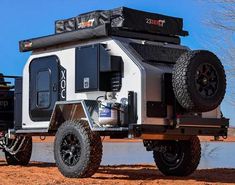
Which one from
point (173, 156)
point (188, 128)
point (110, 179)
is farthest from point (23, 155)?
point (188, 128)

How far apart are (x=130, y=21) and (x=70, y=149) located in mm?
2638

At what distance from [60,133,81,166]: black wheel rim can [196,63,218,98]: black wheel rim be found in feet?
7.73

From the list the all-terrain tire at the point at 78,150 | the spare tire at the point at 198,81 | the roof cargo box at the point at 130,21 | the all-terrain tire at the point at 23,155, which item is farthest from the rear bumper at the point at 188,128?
the all-terrain tire at the point at 23,155

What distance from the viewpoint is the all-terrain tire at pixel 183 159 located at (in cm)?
1136

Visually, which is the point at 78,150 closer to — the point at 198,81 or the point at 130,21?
the point at 198,81

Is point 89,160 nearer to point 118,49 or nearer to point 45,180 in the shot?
point 45,180

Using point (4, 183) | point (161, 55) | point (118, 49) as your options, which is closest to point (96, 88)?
point (118, 49)

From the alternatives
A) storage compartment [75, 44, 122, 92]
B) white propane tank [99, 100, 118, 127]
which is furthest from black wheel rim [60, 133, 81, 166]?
storage compartment [75, 44, 122, 92]

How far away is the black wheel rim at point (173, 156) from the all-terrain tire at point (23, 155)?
3.74 m

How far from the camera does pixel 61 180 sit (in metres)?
9.92

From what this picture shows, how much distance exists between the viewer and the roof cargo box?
35.4 ft

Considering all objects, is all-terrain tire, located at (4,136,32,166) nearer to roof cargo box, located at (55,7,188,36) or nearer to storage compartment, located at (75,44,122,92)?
roof cargo box, located at (55,7,188,36)

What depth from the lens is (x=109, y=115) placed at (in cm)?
985

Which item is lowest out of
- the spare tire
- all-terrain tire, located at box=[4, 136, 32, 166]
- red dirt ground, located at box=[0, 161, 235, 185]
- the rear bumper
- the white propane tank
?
red dirt ground, located at box=[0, 161, 235, 185]
